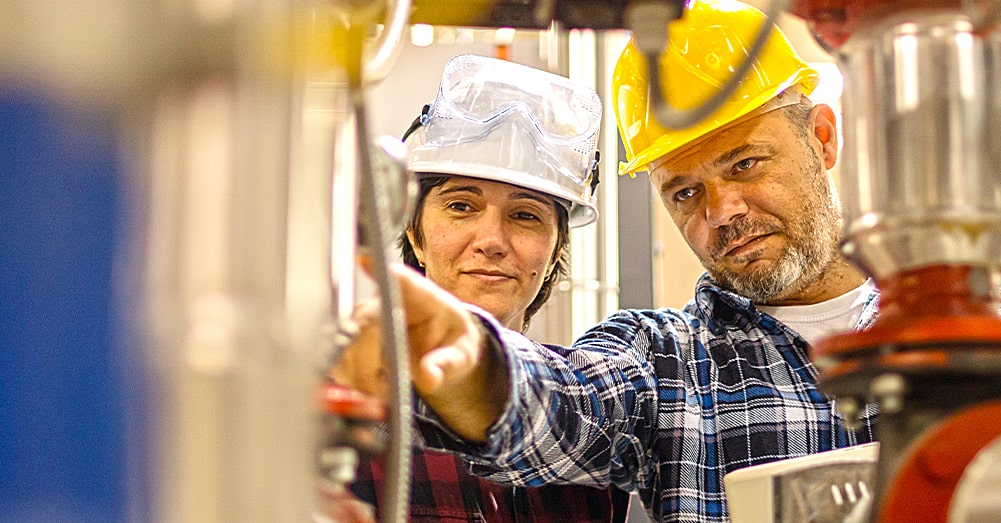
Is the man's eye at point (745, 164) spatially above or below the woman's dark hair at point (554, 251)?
above

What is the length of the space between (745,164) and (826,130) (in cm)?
21

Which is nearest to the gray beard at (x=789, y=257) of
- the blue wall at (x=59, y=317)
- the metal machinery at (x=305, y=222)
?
the metal machinery at (x=305, y=222)

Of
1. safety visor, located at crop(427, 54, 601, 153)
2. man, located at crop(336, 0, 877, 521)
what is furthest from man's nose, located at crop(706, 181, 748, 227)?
safety visor, located at crop(427, 54, 601, 153)

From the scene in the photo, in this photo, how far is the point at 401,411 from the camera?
19.9 inches

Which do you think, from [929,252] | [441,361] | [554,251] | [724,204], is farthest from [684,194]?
[929,252]

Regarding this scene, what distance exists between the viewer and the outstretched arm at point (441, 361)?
1.61 ft

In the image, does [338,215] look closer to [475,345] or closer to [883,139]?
[883,139]

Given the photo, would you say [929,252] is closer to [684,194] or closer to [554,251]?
[684,194]

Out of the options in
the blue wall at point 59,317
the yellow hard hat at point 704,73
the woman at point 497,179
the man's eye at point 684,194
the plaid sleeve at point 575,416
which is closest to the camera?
the blue wall at point 59,317

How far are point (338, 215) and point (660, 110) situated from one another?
0.96 ft

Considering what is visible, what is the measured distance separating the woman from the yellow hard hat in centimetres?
17

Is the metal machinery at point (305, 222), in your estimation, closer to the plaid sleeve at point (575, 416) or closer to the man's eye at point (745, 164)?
the plaid sleeve at point (575, 416)

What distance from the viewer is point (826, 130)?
2.01 m

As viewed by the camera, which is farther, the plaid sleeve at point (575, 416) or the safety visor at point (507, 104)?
the safety visor at point (507, 104)
